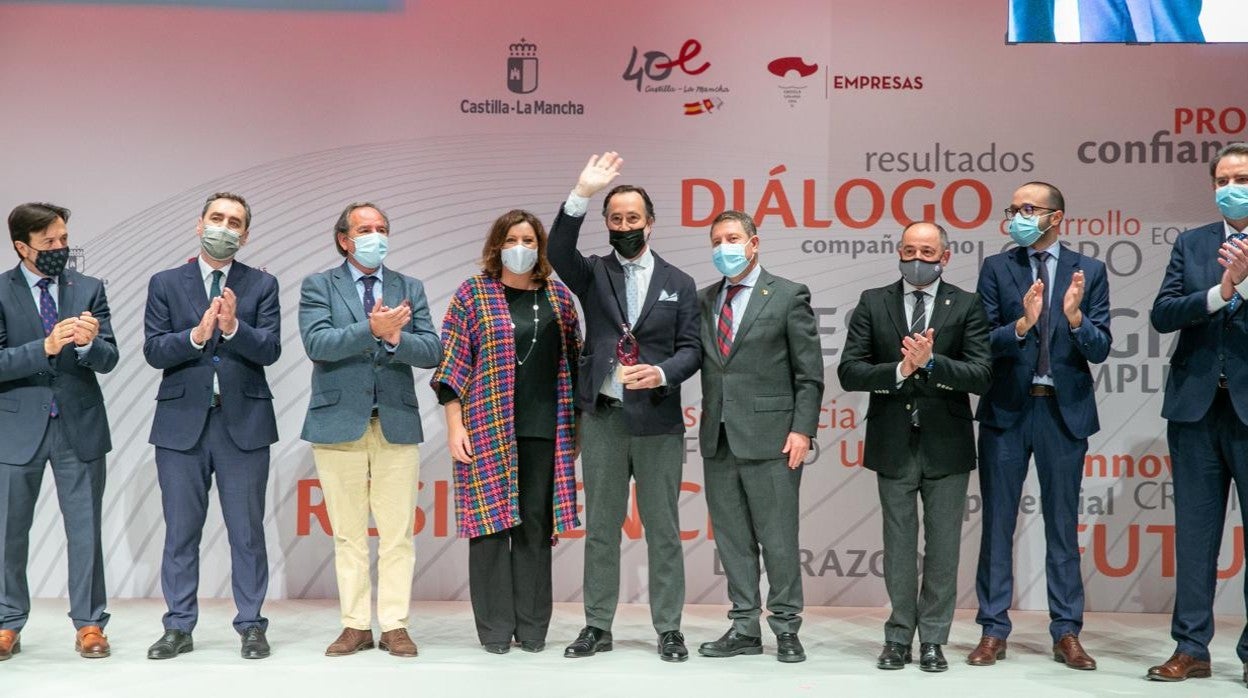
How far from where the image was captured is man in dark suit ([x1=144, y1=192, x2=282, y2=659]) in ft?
15.2

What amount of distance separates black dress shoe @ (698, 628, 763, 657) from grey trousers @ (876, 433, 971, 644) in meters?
0.51

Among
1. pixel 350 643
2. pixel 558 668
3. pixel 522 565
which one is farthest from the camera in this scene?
pixel 522 565

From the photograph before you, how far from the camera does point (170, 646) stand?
460 cm

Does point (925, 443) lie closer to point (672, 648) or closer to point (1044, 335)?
point (1044, 335)

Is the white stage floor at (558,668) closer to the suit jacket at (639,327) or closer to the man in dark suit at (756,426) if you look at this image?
the man in dark suit at (756,426)

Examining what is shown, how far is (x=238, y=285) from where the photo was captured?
476 cm

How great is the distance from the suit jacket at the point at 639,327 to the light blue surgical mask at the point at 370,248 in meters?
0.66

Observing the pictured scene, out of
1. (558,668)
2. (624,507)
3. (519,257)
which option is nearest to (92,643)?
(558,668)

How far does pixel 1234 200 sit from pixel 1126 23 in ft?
5.40

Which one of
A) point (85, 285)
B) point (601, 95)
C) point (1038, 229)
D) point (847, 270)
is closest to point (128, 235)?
point (85, 285)

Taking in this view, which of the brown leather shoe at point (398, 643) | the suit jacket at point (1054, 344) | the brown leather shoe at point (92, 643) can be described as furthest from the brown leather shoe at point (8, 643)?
the suit jacket at point (1054, 344)

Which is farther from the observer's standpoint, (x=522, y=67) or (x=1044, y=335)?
(x=522, y=67)

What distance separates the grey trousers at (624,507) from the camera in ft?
15.4

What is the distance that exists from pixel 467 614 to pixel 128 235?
242cm
